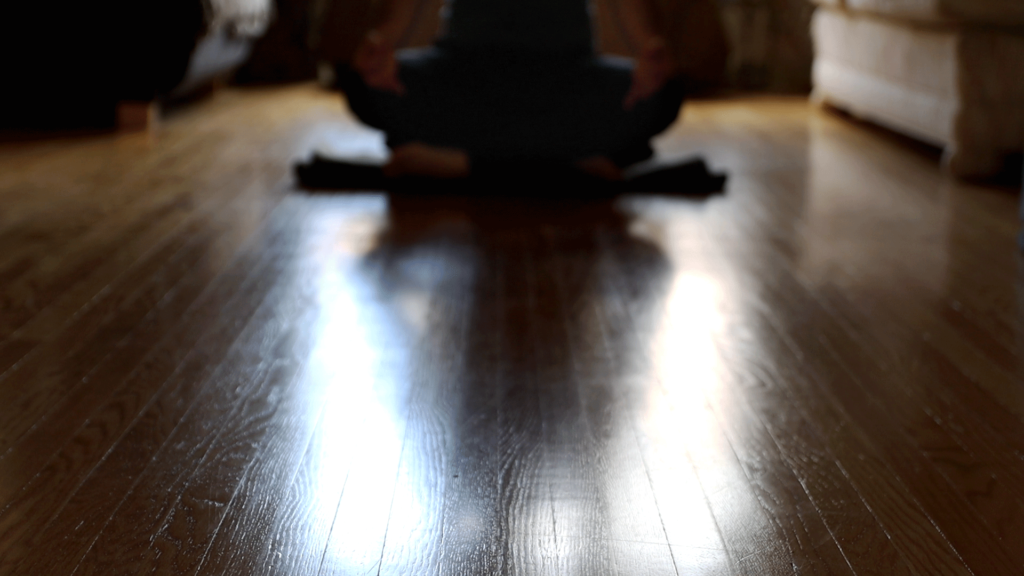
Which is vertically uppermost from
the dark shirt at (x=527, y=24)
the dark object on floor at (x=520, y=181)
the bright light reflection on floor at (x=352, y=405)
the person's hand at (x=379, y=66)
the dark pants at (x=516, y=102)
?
the dark shirt at (x=527, y=24)

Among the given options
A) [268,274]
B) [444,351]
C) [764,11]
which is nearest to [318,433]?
[444,351]

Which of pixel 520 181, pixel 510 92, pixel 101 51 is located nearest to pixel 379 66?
pixel 510 92

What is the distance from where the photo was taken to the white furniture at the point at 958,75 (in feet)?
8.51

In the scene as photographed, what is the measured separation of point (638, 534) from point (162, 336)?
81 centimetres

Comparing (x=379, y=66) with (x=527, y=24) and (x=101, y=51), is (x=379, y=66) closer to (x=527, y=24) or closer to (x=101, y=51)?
(x=527, y=24)

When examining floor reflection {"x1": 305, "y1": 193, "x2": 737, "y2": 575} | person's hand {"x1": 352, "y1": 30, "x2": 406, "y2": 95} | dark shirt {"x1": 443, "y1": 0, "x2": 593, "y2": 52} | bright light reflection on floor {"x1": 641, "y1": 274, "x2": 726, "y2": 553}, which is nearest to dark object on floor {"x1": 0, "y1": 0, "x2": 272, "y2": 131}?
person's hand {"x1": 352, "y1": 30, "x2": 406, "y2": 95}

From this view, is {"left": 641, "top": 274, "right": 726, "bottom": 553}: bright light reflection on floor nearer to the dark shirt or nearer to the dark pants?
the dark pants

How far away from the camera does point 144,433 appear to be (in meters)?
1.13

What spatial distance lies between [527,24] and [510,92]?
0.60 feet

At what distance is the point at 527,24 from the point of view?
253 centimetres

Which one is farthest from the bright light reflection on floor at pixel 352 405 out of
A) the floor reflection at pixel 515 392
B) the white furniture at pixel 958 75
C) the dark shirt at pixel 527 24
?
the white furniture at pixel 958 75

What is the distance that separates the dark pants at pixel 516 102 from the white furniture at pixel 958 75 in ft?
2.43

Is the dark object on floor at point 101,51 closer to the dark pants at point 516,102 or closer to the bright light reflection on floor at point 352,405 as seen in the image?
the dark pants at point 516,102

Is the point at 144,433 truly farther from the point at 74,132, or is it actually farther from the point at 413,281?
the point at 74,132
